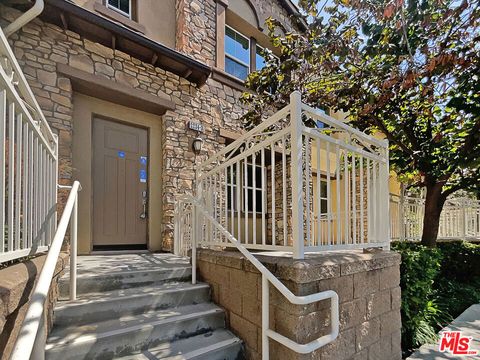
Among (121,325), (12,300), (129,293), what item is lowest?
(121,325)

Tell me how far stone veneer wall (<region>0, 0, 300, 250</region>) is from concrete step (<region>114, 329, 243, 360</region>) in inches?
102

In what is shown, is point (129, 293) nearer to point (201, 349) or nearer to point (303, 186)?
point (201, 349)

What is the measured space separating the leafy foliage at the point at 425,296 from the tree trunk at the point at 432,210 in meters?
0.86

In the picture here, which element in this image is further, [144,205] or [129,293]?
[144,205]

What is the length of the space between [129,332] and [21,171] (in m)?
1.42

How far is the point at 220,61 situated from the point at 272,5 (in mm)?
3044

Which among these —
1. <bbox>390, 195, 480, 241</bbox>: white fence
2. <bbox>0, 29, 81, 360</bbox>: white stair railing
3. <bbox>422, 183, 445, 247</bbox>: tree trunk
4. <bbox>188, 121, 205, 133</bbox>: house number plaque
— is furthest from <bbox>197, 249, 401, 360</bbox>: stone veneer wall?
<bbox>390, 195, 480, 241</bbox>: white fence

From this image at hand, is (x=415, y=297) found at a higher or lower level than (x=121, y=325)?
lower

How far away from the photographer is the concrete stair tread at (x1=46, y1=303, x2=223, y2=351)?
6.55ft

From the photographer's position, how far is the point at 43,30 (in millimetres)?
4027

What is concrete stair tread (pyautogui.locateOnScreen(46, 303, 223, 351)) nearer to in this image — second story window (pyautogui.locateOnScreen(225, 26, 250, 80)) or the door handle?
the door handle

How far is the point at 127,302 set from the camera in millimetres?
2496

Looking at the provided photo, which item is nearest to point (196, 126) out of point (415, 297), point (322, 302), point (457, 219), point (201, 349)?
point (201, 349)

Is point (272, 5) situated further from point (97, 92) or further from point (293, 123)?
point (293, 123)
